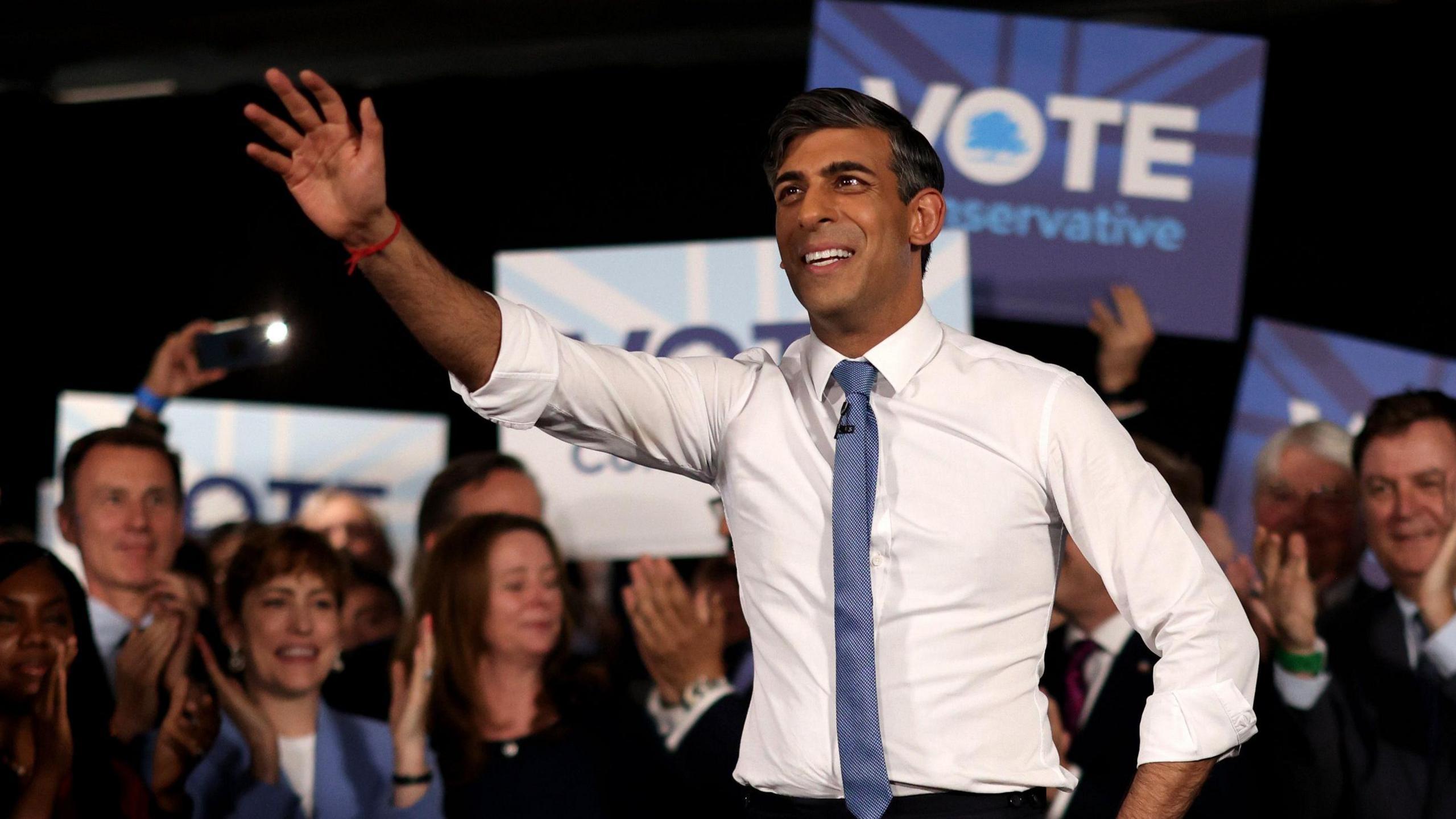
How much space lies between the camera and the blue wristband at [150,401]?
4.29m

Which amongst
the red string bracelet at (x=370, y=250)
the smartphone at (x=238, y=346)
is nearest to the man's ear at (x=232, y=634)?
the smartphone at (x=238, y=346)

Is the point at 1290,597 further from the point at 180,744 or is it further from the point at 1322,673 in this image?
the point at 180,744

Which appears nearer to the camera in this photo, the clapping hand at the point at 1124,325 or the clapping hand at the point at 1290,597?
the clapping hand at the point at 1290,597

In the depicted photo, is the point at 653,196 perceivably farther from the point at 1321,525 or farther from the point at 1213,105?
the point at 1321,525

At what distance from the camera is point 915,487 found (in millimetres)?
1796

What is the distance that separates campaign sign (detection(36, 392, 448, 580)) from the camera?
4.89 metres

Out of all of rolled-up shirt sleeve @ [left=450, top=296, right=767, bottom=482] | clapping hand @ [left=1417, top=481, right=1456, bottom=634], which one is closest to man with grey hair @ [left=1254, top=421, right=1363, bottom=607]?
clapping hand @ [left=1417, top=481, right=1456, bottom=634]

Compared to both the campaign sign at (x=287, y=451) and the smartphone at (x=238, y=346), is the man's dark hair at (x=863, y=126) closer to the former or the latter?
the smartphone at (x=238, y=346)

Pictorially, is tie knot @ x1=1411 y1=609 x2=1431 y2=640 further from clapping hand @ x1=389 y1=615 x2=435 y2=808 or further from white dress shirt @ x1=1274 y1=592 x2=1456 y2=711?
clapping hand @ x1=389 y1=615 x2=435 y2=808

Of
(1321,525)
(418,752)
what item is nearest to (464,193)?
(418,752)

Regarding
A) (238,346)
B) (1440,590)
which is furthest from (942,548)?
(238,346)

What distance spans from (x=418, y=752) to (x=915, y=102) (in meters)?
2.01

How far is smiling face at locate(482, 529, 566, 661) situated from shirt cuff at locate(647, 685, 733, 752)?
0.32 metres

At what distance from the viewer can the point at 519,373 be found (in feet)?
5.49
